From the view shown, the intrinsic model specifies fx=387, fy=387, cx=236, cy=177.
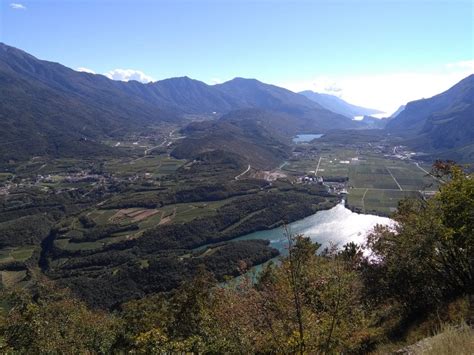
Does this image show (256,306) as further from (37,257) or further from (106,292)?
(37,257)

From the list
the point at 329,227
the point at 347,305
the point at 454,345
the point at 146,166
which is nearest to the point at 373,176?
the point at 329,227

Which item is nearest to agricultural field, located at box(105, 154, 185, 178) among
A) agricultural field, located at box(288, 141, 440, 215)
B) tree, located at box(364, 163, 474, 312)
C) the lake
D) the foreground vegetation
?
agricultural field, located at box(288, 141, 440, 215)

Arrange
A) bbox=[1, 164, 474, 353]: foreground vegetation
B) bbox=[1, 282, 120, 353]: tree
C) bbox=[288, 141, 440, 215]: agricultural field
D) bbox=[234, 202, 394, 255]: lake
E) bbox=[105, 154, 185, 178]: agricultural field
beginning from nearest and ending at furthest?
bbox=[1, 164, 474, 353]: foreground vegetation
bbox=[1, 282, 120, 353]: tree
bbox=[234, 202, 394, 255]: lake
bbox=[288, 141, 440, 215]: agricultural field
bbox=[105, 154, 185, 178]: agricultural field

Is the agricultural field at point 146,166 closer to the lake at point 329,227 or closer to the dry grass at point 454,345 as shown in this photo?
the lake at point 329,227

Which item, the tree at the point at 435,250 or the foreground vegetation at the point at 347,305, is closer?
the foreground vegetation at the point at 347,305

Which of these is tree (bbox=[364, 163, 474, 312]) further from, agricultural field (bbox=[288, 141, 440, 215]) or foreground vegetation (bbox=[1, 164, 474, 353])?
agricultural field (bbox=[288, 141, 440, 215])

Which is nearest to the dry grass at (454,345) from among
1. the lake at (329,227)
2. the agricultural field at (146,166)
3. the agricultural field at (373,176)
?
the lake at (329,227)
